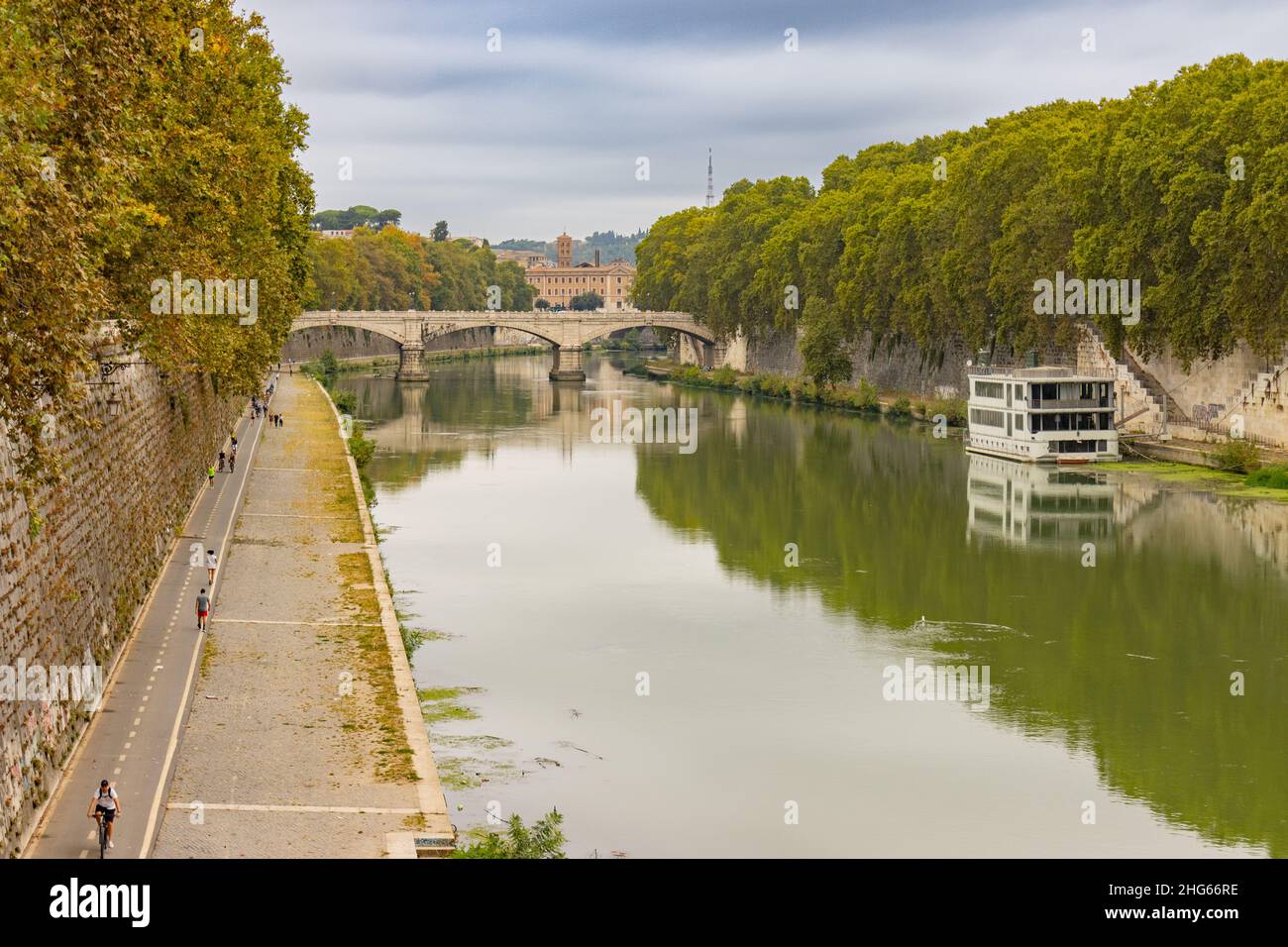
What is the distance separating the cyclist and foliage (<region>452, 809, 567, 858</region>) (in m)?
3.03

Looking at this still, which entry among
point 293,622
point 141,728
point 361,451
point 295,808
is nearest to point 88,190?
point 295,808

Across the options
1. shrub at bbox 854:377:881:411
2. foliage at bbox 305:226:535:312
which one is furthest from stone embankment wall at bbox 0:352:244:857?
foliage at bbox 305:226:535:312

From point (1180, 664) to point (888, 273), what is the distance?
1964 inches

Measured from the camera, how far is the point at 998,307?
63.8 meters

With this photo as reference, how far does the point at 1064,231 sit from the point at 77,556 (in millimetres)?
43854

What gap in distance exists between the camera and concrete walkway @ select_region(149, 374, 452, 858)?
15486 millimetres

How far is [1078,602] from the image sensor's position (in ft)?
100

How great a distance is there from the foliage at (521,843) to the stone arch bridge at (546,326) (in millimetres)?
94670

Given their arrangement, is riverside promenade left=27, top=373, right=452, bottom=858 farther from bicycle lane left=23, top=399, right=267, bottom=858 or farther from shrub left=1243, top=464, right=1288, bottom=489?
shrub left=1243, top=464, right=1288, bottom=489

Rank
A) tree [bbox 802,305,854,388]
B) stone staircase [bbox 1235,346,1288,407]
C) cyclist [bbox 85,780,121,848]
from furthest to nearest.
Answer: tree [bbox 802,305,854,388] → stone staircase [bbox 1235,346,1288,407] → cyclist [bbox 85,780,121,848]

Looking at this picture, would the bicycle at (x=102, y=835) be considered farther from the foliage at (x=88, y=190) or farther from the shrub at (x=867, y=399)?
the shrub at (x=867, y=399)

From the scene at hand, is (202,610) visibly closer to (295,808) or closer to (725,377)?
(295,808)

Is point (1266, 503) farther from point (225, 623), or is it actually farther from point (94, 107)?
point (94, 107)
